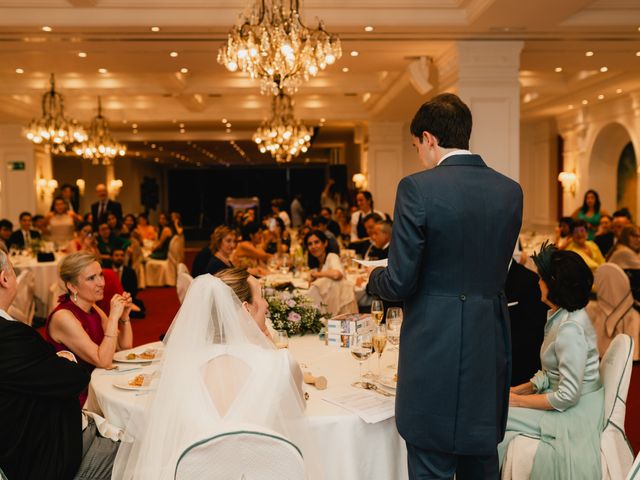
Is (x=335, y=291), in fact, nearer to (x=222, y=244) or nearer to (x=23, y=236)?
(x=222, y=244)

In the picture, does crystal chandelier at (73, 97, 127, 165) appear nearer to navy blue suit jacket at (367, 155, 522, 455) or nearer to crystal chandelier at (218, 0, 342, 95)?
crystal chandelier at (218, 0, 342, 95)

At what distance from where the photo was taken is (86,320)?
3270mm

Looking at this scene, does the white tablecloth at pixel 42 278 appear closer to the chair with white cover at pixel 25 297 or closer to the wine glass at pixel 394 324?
the chair with white cover at pixel 25 297

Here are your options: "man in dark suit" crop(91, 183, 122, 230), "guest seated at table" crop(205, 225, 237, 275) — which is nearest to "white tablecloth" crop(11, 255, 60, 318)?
"guest seated at table" crop(205, 225, 237, 275)

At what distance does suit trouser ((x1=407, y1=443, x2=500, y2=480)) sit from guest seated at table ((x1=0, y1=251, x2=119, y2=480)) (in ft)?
4.07

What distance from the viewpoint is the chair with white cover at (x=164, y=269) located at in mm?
13055

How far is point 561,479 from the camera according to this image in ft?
8.73

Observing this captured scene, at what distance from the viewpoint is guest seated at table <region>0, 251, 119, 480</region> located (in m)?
2.25

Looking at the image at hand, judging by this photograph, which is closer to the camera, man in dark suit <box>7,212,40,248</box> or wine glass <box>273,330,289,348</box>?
wine glass <box>273,330,289,348</box>

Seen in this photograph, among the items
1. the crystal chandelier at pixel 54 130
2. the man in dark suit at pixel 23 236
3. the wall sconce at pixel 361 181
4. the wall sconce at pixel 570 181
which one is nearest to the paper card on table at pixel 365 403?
the man in dark suit at pixel 23 236

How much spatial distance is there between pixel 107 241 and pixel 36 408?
25.4 feet

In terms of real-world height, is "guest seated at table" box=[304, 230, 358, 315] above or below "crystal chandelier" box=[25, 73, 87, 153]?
below

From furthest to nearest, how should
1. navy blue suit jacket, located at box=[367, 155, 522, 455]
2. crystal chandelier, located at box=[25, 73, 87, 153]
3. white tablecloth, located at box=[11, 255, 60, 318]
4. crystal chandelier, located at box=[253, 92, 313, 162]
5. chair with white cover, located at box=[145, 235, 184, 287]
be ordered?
chair with white cover, located at box=[145, 235, 184, 287] → crystal chandelier, located at box=[25, 73, 87, 153] → crystal chandelier, located at box=[253, 92, 313, 162] → white tablecloth, located at box=[11, 255, 60, 318] → navy blue suit jacket, located at box=[367, 155, 522, 455]

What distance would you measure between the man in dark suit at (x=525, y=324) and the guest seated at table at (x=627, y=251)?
387 cm
